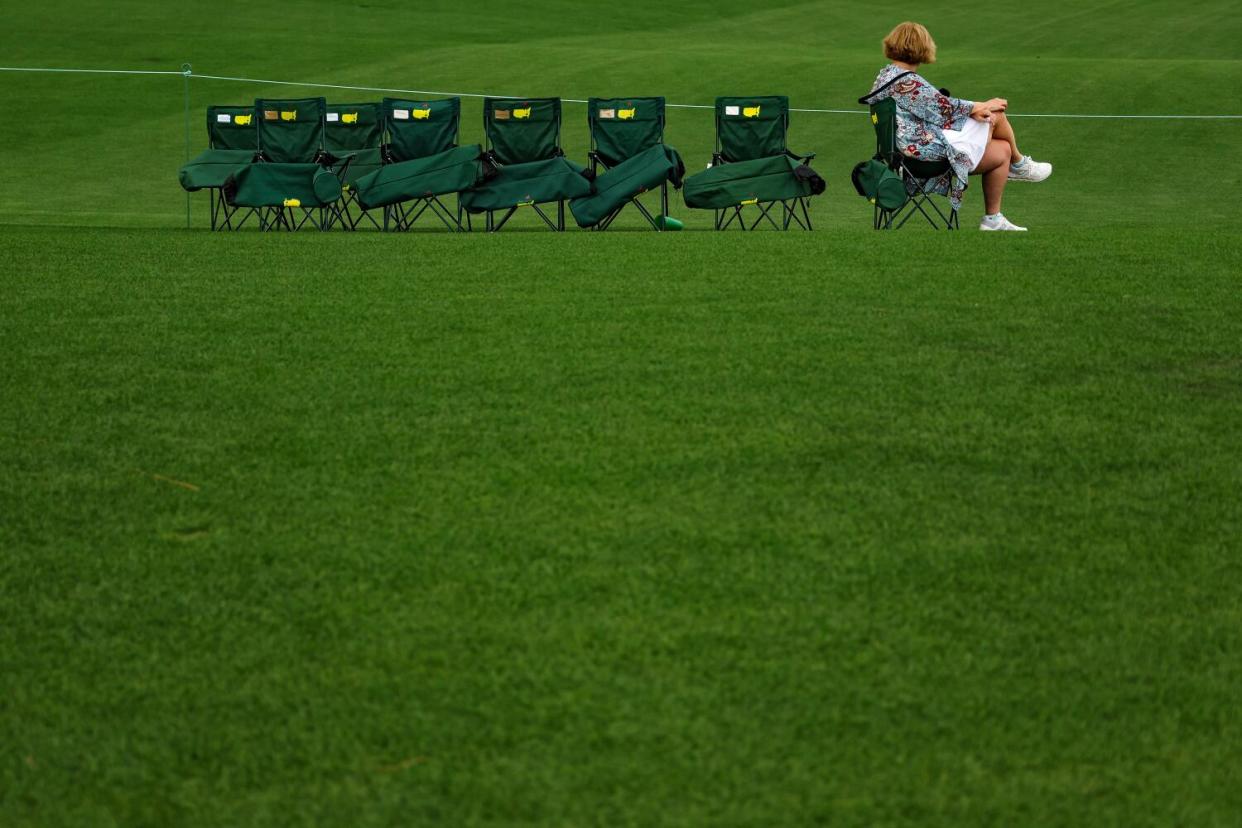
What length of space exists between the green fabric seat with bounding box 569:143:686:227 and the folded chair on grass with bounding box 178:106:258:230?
9.61ft

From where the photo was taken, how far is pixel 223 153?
40.1 feet

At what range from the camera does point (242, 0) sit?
34.8m

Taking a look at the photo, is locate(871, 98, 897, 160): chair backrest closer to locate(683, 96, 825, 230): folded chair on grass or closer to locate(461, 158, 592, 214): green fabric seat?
locate(683, 96, 825, 230): folded chair on grass

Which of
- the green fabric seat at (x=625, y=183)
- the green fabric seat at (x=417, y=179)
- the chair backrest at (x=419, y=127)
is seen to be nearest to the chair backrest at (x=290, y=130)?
the chair backrest at (x=419, y=127)

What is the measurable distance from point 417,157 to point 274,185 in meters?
1.24

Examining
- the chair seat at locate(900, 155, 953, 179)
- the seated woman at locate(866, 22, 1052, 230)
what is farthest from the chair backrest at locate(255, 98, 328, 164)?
the chair seat at locate(900, 155, 953, 179)

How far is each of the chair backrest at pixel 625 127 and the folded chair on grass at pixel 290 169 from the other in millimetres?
2009

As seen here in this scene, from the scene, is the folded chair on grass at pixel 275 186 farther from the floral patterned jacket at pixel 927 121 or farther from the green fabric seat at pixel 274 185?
the floral patterned jacket at pixel 927 121

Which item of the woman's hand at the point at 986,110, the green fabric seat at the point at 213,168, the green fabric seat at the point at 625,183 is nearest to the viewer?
the woman's hand at the point at 986,110

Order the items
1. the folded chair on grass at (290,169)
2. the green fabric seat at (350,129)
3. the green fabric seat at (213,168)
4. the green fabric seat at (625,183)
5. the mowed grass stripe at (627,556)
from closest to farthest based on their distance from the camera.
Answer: the mowed grass stripe at (627,556), the green fabric seat at (625,183), the folded chair on grass at (290,169), the green fabric seat at (213,168), the green fabric seat at (350,129)

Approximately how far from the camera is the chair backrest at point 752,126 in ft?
39.0

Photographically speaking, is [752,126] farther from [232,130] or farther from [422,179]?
[232,130]

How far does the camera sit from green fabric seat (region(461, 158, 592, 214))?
10856 mm

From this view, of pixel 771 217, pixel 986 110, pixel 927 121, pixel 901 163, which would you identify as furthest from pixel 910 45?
pixel 771 217
